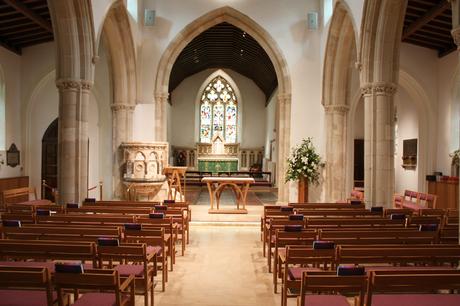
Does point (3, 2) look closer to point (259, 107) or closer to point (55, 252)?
point (55, 252)

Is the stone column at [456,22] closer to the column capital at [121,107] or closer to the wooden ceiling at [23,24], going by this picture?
the wooden ceiling at [23,24]

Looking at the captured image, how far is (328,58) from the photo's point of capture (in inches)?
433

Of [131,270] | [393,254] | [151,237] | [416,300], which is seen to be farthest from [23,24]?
[416,300]

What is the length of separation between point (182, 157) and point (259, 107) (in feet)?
16.0

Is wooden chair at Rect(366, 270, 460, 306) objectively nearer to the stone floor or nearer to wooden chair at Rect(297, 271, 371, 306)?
wooden chair at Rect(297, 271, 371, 306)

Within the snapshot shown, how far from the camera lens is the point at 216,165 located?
21.1 meters

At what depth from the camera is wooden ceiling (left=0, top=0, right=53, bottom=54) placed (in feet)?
29.3

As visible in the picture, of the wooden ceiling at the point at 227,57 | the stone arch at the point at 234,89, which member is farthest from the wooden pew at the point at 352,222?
the stone arch at the point at 234,89

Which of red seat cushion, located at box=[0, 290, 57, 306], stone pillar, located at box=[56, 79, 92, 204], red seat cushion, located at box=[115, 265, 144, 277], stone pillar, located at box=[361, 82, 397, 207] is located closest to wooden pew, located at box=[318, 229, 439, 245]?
red seat cushion, located at box=[115, 265, 144, 277]

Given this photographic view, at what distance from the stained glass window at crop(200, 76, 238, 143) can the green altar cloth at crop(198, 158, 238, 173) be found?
1964 mm

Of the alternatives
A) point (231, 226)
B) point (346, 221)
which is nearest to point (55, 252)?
point (346, 221)

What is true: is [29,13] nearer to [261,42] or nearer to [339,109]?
[261,42]

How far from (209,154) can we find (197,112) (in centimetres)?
248

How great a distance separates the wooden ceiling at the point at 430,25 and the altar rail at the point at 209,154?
40.1 feet
